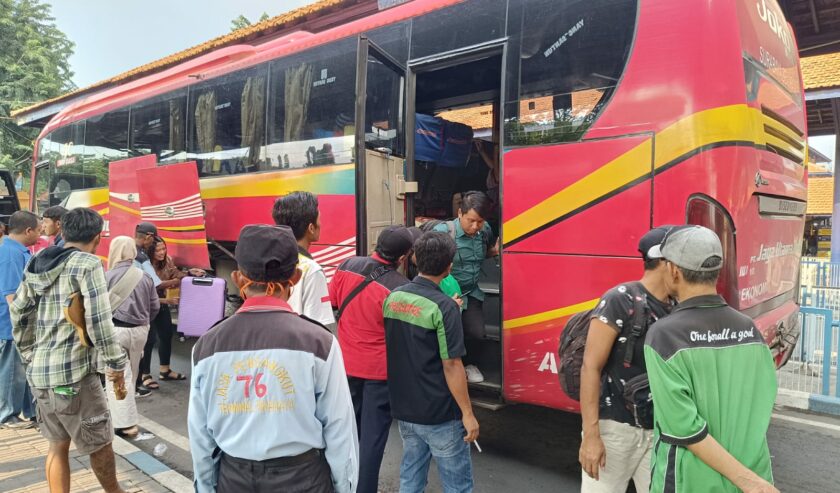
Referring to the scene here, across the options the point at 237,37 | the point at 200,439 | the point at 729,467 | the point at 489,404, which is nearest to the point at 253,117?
the point at 489,404

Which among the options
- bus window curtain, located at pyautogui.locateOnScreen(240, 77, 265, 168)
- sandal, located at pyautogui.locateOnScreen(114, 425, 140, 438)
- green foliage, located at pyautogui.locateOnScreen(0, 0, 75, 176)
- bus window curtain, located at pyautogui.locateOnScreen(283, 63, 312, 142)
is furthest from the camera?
green foliage, located at pyautogui.locateOnScreen(0, 0, 75, 176)

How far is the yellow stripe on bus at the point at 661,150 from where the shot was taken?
9.08ft

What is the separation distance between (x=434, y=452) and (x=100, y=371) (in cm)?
186

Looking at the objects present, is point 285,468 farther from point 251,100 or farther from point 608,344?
point 251,100

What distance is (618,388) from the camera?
2.00 metres

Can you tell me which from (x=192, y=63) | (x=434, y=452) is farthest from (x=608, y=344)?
(x=192, y=63)

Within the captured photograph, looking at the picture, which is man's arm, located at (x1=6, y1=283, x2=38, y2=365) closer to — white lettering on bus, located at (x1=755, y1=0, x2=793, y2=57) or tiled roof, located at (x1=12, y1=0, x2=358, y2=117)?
white lettering on bus, located at (x1=755, y1=0, x2=793, y2=57)

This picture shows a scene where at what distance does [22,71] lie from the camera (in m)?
21.2

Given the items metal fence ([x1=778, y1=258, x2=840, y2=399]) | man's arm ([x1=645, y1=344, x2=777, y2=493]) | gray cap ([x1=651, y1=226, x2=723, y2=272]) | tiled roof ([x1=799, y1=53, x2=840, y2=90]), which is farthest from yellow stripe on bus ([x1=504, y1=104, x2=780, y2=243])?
tiled roof ([x1=799, y1=53, x2=840, y2=90])

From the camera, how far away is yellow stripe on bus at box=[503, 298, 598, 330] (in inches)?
121

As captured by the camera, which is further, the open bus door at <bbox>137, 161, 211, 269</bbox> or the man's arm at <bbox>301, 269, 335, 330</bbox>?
the open bus door at <bbox>137, 161, 211, 269</bbox>

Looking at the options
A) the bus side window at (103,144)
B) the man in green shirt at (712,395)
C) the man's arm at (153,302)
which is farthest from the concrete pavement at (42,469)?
the bus side window at (103,144)

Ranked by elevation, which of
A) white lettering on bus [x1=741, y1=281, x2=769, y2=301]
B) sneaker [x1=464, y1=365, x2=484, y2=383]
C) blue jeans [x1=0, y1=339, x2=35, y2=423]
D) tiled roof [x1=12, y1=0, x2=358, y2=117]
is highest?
tiled roof [x1=12, y1=0, x2=358, y2=117]

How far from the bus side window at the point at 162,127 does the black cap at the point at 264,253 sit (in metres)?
5.33
